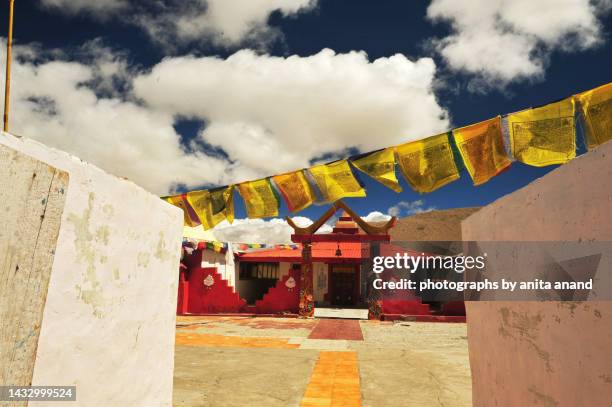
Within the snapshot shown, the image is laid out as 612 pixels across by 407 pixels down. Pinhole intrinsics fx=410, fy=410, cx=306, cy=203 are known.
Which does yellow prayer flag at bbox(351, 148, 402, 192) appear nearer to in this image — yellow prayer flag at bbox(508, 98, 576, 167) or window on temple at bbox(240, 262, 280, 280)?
yellow prayer flag at bbox(508, 98, 576, 167)

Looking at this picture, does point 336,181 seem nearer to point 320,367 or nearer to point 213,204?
point 320,367

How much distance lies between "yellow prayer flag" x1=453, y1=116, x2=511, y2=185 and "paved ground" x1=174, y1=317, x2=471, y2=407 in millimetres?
2982

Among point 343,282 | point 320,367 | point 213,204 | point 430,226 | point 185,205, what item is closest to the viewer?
point 320,367

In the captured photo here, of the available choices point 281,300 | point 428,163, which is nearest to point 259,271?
point 281,300

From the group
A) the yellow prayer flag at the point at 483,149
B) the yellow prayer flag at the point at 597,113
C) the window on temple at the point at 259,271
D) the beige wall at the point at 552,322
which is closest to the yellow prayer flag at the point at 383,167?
the yellow prayer flag at the point at 483,149

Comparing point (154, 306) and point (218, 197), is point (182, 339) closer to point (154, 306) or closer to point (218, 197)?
point (218, 197)

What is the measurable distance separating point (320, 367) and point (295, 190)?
124 inches

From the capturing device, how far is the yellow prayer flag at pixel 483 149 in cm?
576

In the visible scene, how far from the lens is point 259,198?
833 centimetres

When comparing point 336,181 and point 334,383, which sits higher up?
point 336,181

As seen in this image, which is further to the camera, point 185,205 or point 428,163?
point 185,205

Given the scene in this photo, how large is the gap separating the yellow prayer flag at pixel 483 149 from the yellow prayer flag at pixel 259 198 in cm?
372

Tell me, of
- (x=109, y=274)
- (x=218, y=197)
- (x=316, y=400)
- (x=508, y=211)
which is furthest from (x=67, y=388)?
(x=218, y=197)

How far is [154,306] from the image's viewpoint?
299cm
